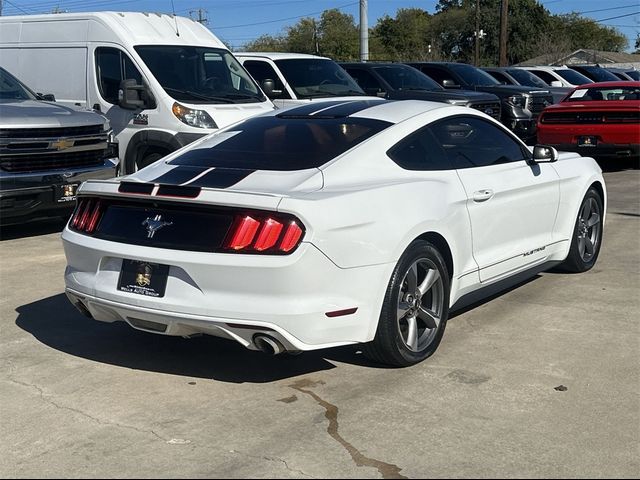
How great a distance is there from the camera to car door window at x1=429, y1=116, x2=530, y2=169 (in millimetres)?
5715

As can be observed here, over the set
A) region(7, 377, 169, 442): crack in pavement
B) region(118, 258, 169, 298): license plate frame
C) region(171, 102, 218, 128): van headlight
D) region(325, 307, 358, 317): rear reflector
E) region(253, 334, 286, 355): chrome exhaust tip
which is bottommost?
region(7, 377, 169, 442): crack in pavement

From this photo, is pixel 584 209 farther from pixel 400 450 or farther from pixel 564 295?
pixel 400 450

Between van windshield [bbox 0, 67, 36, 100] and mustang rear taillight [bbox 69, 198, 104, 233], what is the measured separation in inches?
206

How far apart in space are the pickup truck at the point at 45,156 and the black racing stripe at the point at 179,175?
153 inches

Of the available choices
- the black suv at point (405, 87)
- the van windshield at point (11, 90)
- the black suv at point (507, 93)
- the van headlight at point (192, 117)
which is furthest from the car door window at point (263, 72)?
the black suv at point (507, 93)

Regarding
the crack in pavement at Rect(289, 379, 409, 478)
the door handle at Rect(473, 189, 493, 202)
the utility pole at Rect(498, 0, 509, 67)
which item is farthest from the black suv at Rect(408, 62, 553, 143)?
the utility pole at Rect(498, 0, 509, 67)


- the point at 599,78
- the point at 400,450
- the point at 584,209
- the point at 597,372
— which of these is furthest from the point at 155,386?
the point at 599,78

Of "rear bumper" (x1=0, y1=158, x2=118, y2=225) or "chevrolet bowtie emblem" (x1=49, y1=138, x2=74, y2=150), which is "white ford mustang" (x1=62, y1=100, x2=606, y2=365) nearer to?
"rear bumper" (x1=0, y1=158, x2=118, y2=225)

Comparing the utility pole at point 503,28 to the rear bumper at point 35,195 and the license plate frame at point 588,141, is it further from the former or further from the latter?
the rear bumper at point 35,195

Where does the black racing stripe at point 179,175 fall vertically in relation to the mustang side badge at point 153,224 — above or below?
above

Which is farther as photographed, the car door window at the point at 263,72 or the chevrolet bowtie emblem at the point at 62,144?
the car door window at the point at 263,72

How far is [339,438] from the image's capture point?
405cm

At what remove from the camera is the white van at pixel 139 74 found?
34.4 ft

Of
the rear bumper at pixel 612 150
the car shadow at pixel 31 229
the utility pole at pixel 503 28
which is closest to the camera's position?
the car shadow at pixel 31 229
